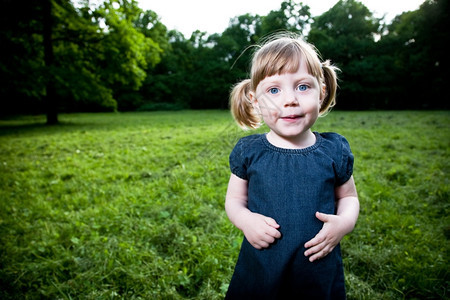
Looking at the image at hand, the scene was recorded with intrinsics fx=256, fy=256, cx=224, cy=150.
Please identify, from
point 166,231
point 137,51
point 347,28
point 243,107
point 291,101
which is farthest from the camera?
point 137,51

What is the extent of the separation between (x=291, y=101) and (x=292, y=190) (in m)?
0.38

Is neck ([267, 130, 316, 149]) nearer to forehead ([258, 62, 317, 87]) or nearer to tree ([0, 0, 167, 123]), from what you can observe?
forehead ([258, 62, 317, 87])

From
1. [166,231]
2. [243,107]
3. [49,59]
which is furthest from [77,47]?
[243,107]

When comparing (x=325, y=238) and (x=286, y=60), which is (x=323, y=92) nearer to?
(x=286, y=60)

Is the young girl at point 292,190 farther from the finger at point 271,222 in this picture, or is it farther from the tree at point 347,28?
the tree at point 347,28

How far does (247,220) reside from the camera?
116cm

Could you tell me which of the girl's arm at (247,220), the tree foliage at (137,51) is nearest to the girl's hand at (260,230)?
the girl's arm at (247,220)

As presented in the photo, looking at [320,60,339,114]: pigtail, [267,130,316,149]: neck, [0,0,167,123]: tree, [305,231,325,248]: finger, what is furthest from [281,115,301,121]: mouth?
[0,0,167,123]: tree

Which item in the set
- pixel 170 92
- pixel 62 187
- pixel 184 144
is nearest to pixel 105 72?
pixel 184 144

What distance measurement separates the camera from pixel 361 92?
66.1 ft

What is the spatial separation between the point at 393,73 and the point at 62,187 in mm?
19733

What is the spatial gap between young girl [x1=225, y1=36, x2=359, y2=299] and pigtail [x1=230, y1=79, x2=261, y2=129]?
19cm

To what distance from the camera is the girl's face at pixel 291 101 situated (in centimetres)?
108

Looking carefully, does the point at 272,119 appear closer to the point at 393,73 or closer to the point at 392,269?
the point at 392,269
